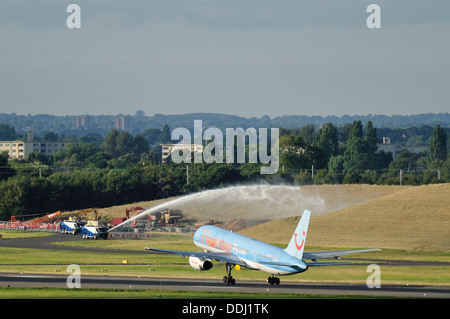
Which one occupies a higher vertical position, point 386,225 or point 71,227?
point 386,225

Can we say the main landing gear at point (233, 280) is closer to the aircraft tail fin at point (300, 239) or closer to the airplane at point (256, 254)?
the airplane at point (256, 254)

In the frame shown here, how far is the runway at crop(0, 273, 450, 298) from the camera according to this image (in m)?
79.8

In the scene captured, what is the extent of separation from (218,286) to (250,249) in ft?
16.3

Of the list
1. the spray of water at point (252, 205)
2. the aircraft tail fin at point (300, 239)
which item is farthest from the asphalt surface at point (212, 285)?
the spray of water at point (252, 205)

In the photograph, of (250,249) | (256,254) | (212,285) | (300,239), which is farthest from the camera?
(212,285)

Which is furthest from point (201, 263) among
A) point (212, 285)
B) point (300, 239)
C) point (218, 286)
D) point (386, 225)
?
point (386, 225)

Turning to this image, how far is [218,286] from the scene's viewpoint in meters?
84.6

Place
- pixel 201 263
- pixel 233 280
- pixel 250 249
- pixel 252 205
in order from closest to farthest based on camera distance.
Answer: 1. pixel 250 249
2. pixel 201 263
3. pixel 233 280
4. pixel 252 205

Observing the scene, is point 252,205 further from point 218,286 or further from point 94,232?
point 218,286

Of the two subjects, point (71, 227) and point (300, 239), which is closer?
point (300, 239)

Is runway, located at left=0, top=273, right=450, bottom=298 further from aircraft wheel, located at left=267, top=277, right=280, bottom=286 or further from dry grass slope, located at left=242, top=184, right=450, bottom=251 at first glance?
dry grass slope, located at left=242, top=184, right=450, bottom=251

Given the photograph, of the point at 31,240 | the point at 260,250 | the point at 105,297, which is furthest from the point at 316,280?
the point at 31,240

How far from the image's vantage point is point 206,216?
611 ft
